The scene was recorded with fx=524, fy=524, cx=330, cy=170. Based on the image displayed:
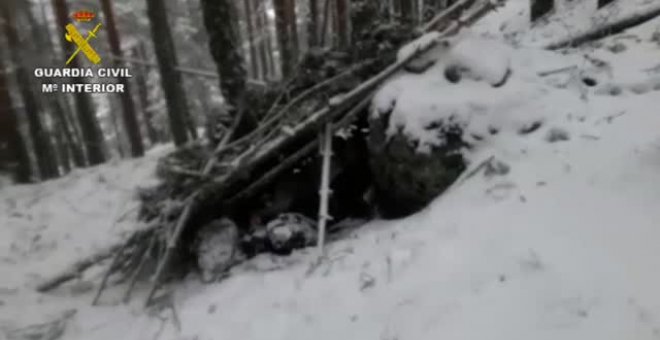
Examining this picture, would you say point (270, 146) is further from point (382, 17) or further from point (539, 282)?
point (539, 282)

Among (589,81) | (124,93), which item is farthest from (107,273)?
(124,93)

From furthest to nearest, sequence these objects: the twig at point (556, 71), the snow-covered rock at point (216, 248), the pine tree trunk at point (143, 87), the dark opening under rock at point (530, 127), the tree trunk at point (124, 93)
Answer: the pine tree trunk at point (143, 87) → the tree trunk at point (124, 93) → the snow-covered rock at point (216, 248) → the twig at point (556, 71) → the dark opening under rock at point (530, 127)

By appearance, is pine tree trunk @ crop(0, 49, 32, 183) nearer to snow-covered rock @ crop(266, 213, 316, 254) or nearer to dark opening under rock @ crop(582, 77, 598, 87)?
snow-covered rock @ crop(266, 213, 316, 254)

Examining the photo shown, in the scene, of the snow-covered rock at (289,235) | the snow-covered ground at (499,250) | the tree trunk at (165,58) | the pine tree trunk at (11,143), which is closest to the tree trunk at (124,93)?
the pine tree trunk at (11,143)

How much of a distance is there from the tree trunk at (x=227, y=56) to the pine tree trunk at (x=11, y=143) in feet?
29.6

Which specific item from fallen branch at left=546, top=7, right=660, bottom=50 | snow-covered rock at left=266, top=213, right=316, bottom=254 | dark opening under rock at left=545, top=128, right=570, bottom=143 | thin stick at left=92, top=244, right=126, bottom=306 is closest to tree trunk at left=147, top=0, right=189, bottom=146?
thin stick at left=92, top=244, right=126, bottom=306

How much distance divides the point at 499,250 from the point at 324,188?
227 centimetres

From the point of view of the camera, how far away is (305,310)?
4.66m

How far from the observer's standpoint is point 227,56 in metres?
8.11

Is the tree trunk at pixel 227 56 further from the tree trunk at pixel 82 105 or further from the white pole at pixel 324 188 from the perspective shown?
the tree trunk at pixel 82 105

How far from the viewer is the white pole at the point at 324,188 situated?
Result: 5.71 m

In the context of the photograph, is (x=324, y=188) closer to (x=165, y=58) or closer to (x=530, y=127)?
(x=530, y=127)

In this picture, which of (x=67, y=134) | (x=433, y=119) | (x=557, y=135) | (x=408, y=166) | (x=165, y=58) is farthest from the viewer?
(x=67, y=134)

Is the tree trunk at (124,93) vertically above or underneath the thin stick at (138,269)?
above
